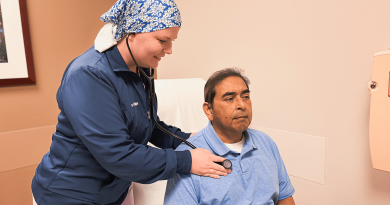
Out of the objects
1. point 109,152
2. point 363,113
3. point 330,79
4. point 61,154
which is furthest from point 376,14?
point 61,154

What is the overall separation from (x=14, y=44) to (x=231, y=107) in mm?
1731

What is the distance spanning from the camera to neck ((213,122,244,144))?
44.7 inches

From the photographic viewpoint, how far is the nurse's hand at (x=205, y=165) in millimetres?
934

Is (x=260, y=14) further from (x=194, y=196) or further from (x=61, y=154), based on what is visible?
(x=61, y=154)

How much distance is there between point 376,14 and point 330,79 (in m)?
0.38

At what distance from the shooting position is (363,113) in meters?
1.39

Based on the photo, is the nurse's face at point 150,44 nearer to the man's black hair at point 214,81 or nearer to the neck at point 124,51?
the neck at point 124,51

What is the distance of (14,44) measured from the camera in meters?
1.93

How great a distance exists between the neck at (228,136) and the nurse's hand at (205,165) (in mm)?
175

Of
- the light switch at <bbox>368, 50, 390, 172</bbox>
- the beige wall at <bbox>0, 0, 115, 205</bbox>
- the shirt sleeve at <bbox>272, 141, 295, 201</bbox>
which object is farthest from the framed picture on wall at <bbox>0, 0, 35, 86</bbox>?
the light switch at <bbox>368, 50, 390, 172</bbox>

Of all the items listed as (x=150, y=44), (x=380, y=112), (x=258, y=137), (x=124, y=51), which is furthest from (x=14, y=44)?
(x=380, y=112)

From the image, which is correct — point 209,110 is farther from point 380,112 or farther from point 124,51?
point 380,112

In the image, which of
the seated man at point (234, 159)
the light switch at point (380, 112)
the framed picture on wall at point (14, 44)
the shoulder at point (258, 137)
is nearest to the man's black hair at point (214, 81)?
the seated man at point (234, 159)

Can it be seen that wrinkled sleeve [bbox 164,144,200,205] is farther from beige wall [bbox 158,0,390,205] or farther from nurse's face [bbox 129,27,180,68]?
beige wall [bbox 158,0,390,205]
